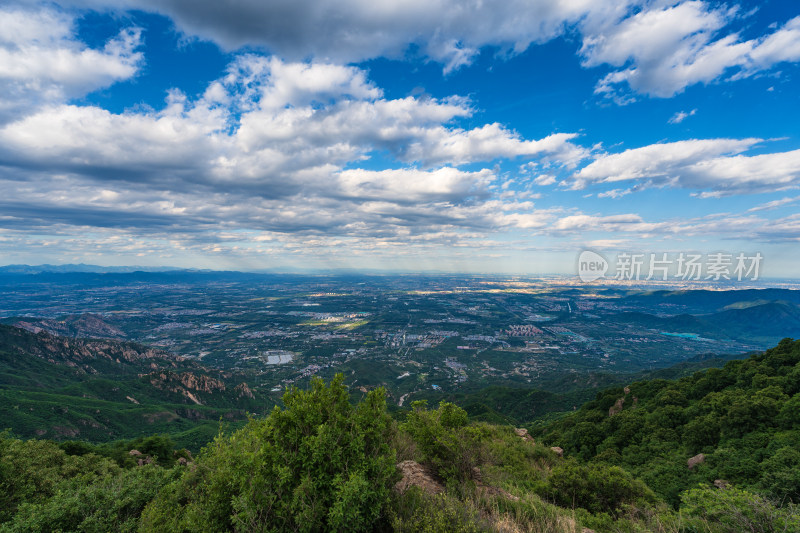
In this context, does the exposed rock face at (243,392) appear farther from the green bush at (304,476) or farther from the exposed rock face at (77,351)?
the green bush at (304,476)

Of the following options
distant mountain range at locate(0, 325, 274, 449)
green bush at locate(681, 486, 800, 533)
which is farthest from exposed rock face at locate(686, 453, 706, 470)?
distant mountain range at locate(0, 325, 274, 449)

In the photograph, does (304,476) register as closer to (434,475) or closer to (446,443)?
(446,443)

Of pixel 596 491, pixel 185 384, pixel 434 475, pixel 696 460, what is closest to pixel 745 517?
pixel 596 491

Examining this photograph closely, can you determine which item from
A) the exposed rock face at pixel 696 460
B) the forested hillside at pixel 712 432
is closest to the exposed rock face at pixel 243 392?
the forested hillside at pixel 712 432

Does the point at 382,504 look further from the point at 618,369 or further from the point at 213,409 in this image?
the point at 618,369

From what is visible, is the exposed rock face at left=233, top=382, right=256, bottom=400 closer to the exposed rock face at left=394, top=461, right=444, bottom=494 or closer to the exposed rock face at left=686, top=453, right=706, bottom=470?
the exposed rock face at left=394, top=461, right=444, bottom=494
